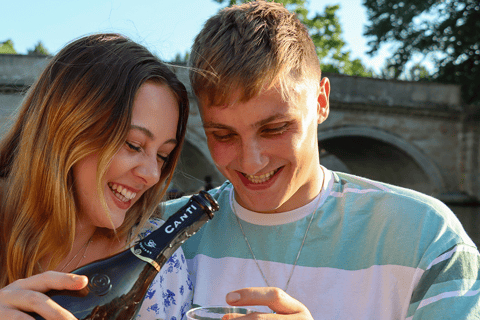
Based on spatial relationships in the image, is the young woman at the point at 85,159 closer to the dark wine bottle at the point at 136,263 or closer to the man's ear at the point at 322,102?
the dark wine bottle at the point at 136,263

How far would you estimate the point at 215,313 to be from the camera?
1.05m

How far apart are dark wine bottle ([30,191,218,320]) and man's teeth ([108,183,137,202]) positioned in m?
0.23

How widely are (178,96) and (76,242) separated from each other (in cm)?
62

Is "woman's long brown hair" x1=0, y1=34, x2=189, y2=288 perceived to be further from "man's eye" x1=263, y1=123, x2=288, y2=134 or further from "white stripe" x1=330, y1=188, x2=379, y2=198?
"white stripe" x1=330, y1=188, x2=379, y2=198

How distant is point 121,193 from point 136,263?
10.7 inches

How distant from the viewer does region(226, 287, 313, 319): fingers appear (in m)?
1.01

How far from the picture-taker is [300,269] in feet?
5.71

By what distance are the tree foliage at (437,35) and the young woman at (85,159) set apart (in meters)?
16.2

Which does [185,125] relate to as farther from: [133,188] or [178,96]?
[133,188]

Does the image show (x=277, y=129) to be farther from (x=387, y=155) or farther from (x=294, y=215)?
(x=387, y=155)

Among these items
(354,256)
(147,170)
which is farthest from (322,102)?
(147,170)

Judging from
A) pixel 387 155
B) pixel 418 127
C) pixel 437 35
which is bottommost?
pixel 387 155

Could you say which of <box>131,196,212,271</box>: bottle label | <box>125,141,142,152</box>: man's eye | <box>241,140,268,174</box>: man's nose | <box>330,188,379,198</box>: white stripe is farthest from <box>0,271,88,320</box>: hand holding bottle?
<box>330,188,379,198</box>: white stripe

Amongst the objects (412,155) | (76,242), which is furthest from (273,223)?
(412,155)
